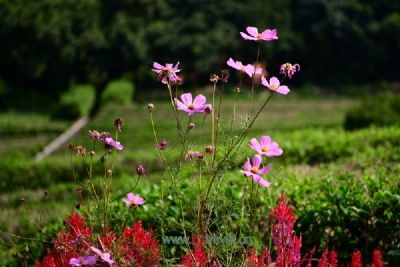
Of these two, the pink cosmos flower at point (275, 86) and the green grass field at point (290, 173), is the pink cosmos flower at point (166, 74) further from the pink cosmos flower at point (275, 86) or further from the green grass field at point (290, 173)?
the pink cosmos flower at point (275, 86)

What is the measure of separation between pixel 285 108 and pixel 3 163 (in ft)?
51.3

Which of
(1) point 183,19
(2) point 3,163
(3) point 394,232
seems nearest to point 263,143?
(3) point 394,232

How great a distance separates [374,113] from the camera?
13688mm

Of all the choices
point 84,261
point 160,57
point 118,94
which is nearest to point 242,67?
point 84,261

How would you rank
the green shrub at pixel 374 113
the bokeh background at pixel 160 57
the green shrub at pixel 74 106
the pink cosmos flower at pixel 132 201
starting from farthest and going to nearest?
1. the green shrub at pixel 74 106
2. the bokeh background at pixel 160 57
3. the green shrub at pixel 374 113
4. the pink cosmos flower at pixel 132 201

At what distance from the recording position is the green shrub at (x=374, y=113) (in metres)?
13.3

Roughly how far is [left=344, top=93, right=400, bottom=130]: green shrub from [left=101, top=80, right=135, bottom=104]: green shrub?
14.6 m

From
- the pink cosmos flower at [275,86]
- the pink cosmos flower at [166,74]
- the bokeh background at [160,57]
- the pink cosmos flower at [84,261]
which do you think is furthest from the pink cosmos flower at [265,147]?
the bokeh background at [160,57]

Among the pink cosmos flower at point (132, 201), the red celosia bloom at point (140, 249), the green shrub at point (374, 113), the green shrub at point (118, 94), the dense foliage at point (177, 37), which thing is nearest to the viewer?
the red celosia bloom at point (140, 249)

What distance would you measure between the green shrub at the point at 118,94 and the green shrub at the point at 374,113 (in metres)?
14.6

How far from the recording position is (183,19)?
3381cm

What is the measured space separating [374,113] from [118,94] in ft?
51.4

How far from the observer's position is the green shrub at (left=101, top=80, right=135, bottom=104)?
26938mm

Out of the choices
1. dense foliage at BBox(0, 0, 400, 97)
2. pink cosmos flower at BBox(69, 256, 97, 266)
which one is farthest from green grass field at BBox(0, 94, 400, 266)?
dense foliage at BBox(0, 0, 400, 97)
